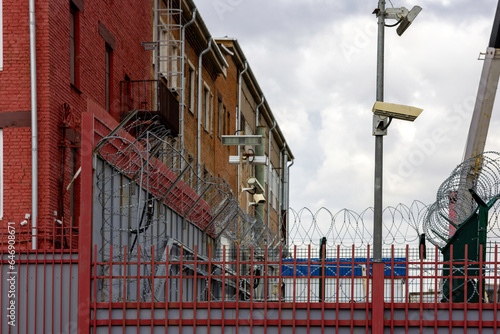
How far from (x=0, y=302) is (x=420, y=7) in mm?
7811

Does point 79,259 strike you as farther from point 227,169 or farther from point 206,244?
point 227,169

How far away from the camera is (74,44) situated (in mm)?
21000

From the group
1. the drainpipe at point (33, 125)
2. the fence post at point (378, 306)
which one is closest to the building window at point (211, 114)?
the drainpipe at point (33, 125)

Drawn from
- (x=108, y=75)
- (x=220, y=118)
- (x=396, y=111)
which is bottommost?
(x=396, y=111)

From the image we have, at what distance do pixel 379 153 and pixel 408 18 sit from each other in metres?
2.05

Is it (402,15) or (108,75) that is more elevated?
(108,75)

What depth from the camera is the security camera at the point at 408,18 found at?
1430 cm

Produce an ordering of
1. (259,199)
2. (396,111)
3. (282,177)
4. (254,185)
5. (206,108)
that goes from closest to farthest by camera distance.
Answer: (396,111) → (259,199) → (254,185) → (206,108) → (282,177)

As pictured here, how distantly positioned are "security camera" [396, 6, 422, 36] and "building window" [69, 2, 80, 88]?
8.47 meters

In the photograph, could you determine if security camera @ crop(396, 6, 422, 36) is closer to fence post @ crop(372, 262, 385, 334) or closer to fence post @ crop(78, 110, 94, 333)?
fence post @ crop(372, 262, 385, 334)

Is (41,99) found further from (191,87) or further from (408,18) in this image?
(191,87)

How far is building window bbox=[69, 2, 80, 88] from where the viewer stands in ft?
67.9

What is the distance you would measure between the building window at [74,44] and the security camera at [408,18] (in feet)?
27.8

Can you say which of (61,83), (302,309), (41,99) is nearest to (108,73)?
(61,83)
